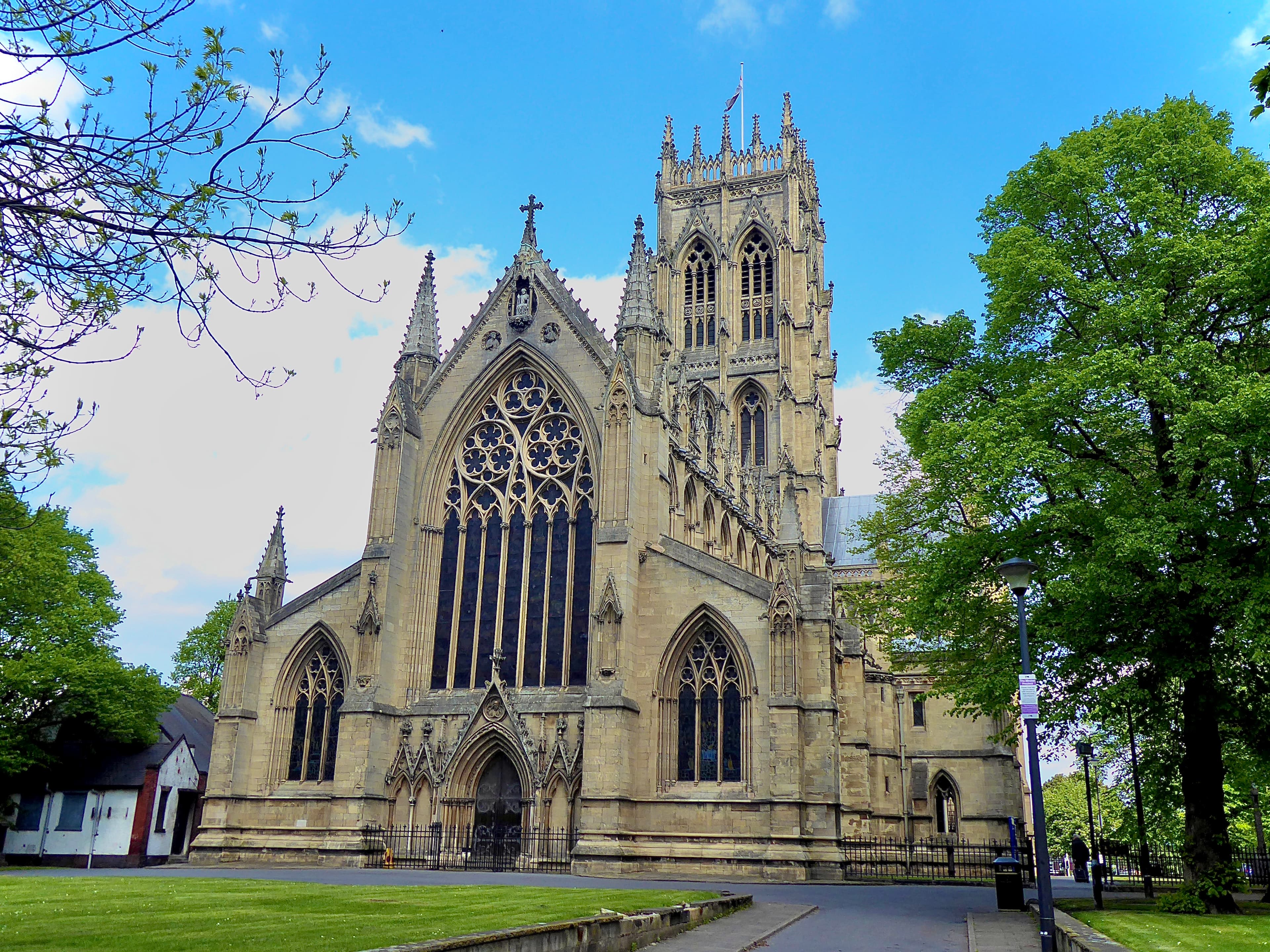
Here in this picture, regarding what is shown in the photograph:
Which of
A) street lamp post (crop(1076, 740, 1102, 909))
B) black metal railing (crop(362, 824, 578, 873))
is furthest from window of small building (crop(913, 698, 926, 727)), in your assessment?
black metal railing (crop(362, 824, 578, 873))

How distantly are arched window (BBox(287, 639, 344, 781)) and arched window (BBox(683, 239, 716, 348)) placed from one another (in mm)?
35850

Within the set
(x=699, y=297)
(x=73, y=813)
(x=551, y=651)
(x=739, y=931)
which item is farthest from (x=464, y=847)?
(x=699, y=297)

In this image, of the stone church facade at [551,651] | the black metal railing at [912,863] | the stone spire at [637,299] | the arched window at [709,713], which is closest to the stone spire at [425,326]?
the stone church facade at [551,651]

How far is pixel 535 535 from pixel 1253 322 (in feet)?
69.1

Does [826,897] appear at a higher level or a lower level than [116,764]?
lower

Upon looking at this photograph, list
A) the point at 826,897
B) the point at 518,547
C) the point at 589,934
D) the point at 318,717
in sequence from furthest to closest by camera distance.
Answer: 1. the point at 518,547
2. the point at 318,717
3. the point at 826,897
4. the point at 589,934

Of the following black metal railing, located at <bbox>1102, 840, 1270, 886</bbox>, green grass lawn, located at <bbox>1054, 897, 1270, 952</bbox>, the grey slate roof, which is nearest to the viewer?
green grass lawn, located at <bbox>1054, 897, 1270, 952</bbox>

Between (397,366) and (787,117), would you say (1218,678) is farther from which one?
(787,117)

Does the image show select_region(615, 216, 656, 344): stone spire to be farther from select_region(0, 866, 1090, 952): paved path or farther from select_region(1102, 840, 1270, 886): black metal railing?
select_region(1102, 840, 1270, 886): black metal railing

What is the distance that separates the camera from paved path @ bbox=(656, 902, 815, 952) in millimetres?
13625

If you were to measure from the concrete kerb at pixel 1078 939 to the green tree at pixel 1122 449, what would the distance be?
158 inches

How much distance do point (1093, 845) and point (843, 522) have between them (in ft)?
140

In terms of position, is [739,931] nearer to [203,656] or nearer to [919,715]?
[919,715]

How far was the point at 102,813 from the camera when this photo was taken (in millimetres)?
35531
